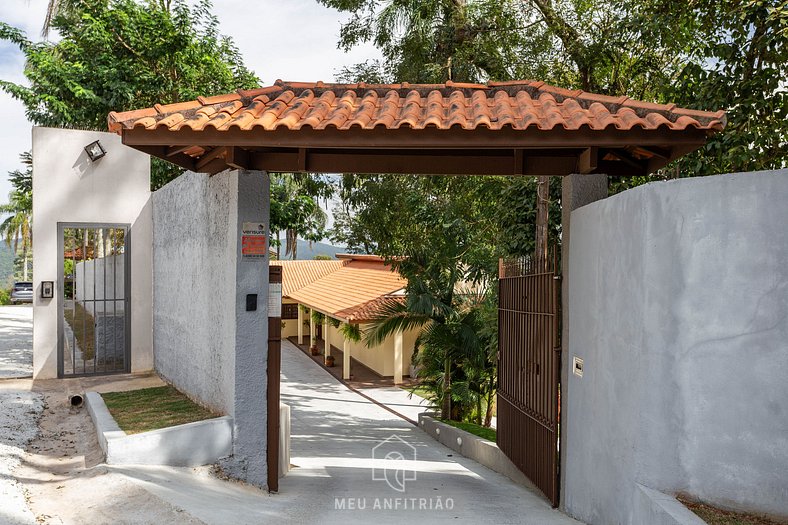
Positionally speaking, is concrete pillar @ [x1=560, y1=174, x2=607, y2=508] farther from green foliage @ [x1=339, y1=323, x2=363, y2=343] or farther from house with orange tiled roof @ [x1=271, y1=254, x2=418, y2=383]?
green foliage @ [x1=339, y1=323, x2=363, y2=343]

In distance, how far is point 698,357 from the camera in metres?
3.84

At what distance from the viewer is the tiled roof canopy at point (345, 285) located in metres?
21.3

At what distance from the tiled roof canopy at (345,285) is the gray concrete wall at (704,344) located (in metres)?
12.5

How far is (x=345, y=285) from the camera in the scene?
26.1 m

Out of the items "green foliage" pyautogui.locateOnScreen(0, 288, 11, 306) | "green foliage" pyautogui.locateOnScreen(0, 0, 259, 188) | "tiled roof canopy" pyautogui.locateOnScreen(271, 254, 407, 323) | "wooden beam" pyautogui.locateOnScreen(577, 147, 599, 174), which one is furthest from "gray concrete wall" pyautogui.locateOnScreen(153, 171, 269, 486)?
"green foliage" pyautogui.locateOnScreen(0, 288, 11, 306)

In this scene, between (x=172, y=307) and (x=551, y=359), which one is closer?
(x=551, y=359)

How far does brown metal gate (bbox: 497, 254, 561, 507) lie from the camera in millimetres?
5910

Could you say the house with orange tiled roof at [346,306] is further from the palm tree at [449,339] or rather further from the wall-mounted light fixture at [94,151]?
the wall-mounted light fixture at [94,151]

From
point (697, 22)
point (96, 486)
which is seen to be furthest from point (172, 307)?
point (697, 22)

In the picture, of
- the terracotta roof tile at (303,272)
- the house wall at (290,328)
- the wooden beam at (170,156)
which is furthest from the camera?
the terracotta roof tile at (303,272)

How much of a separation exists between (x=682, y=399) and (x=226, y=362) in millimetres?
4202

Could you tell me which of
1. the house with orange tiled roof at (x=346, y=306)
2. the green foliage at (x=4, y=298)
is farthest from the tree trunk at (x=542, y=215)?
the green foliage at (x=4, y=298)

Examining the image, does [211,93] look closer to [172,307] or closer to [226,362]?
[172,307]

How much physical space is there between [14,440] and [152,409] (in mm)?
1428
